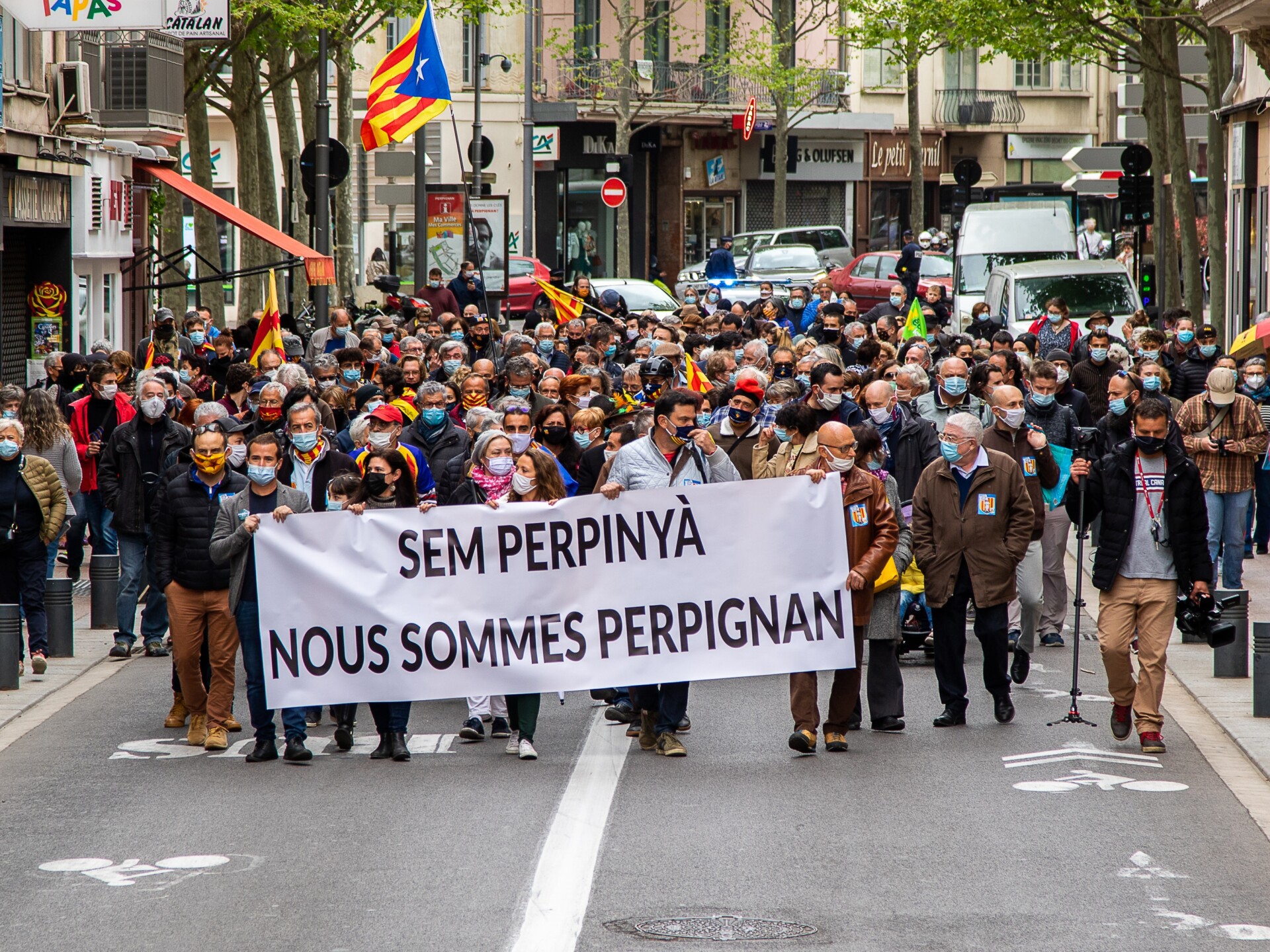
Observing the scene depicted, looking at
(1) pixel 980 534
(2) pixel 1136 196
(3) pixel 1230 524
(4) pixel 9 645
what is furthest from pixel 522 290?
(1) pixel 980 534

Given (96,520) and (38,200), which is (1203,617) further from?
(38,200)

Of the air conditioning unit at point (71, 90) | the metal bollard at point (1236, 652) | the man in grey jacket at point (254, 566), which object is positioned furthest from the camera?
the air conditioning unit at point (71, 90)

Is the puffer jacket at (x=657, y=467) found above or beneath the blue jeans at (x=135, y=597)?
above

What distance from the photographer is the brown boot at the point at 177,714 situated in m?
11.0

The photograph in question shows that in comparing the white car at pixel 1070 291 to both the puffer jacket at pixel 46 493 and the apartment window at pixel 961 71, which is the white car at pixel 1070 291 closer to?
the puffer jacket at pixel 46 493

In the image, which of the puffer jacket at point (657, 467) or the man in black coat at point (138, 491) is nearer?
the puffer jacket at point (657, 467)

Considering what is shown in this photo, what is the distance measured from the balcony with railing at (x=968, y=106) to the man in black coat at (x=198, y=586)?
55.8 metres

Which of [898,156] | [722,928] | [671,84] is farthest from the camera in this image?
[898,156]

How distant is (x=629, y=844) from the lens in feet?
27.2

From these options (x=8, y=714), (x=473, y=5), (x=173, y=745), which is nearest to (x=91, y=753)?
(x=173, y=745)

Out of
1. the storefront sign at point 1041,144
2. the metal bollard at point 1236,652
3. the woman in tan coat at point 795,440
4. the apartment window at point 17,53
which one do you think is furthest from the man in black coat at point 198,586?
the storefront sign at point 1041,144

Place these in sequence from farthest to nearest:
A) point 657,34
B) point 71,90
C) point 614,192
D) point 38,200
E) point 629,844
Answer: point 657,34 < point 614,192 < point 71,90 < point 38,200 < point 629,844

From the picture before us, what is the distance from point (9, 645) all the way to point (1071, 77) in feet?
191

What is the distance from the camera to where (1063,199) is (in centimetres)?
3538
